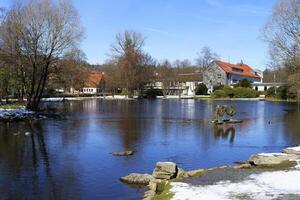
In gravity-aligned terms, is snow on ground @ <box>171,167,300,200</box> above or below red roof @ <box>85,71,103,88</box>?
below

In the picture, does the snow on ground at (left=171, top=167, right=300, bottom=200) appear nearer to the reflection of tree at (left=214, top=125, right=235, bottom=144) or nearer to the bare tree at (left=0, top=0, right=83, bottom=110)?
the reflection of tree at (left=214, top=125, right=235, bottom=144)

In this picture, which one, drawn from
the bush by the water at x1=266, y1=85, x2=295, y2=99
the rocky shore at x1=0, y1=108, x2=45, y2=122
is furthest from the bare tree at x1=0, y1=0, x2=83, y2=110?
the bush by the water at x1=266, y1=85, x2=295, y2=99

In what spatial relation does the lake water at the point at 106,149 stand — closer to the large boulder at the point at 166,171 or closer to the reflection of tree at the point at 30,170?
the reflection of tree at the point at 30,170

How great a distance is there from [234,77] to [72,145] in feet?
356

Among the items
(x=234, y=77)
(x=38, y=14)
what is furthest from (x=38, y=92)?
(x=234, y=77)

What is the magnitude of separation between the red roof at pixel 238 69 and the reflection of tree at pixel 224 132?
90136mm

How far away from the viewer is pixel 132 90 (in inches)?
4109

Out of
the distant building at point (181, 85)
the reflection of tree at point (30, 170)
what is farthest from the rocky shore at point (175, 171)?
the distant building at point (181, 85)

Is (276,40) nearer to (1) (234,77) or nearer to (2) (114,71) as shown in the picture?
(2) (114,71)

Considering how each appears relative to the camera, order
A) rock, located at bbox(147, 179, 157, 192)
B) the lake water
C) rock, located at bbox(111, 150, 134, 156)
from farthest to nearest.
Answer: rock, located at bbox(111, 150, 134, 156)
the lake water
rock, located at bbox(147, 179, 157, 192)

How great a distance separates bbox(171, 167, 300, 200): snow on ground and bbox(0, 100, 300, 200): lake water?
116 inches

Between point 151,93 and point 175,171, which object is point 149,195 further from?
point 151,93

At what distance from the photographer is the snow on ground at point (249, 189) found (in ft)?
39.9

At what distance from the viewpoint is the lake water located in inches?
650
